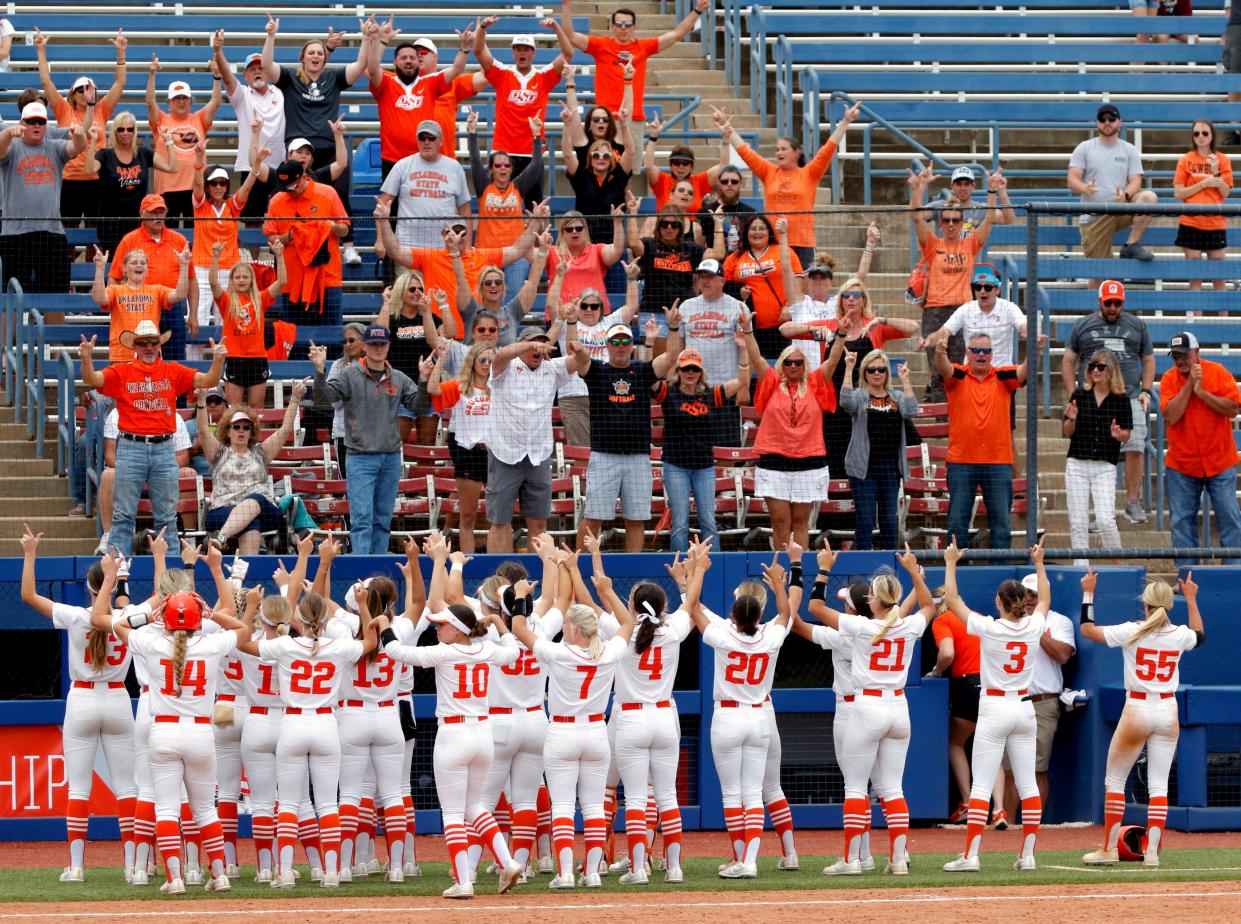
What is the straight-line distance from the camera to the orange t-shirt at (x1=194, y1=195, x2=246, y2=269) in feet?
46.7

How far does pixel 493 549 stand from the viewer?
43.9 feet

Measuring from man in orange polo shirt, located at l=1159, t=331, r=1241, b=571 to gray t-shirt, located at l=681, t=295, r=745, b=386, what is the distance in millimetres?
3374

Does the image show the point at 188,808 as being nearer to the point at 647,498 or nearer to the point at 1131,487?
the point at 647,498

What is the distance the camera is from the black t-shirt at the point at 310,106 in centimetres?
1712

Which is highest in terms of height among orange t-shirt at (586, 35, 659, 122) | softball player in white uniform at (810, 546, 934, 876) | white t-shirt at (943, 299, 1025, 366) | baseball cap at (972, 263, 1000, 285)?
orange t-shirt at (586, 35, 659, 122)

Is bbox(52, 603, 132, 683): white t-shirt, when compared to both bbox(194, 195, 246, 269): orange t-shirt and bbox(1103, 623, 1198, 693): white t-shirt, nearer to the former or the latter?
bbox(194, 195, 246, 269): orange t-shirt

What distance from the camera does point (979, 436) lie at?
1349 cm

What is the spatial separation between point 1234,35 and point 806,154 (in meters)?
6.33

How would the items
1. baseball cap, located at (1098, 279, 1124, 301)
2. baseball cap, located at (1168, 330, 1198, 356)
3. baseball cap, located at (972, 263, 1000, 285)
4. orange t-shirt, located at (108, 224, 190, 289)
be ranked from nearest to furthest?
baseball cap, located at (972, 263, 1000, 285), baseball cap, located at (1168, 330, 1198, 356), baseball cap, located at (1098, 279, 1124, 301), orange t-shirt, located at (108, 224, 190, 289)

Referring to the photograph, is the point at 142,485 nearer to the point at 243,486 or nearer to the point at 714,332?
the point at 243,486

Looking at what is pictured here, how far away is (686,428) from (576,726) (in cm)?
301

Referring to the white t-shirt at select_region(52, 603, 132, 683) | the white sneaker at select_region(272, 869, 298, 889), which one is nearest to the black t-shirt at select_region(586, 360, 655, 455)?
the white t-shirt at select_region(52, 603, 132, 683)

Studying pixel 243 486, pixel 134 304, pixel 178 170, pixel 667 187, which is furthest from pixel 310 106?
→ pixel 243 486

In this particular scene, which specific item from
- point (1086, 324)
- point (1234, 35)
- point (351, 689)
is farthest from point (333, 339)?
point (1234, 35)
